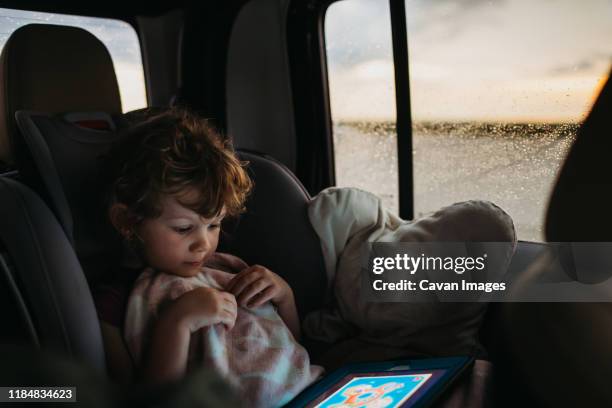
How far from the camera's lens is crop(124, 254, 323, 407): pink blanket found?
964mm

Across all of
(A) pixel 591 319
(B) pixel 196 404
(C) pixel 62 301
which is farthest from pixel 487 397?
(B) pixel 196 404

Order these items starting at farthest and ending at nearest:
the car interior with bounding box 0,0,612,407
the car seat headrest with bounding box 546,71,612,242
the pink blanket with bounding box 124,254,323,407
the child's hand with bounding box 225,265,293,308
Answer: the child's hand with bounding box 225,265,293,308
the pink blanket with bounding box 124,254,323,407
the car interior with bounding box 0,0,612,407
the car seat headrest with bounding box 546,71,612,242

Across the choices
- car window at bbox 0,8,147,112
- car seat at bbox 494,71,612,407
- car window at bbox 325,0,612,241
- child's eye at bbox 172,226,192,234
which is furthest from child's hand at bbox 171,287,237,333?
car window at bbox 0,8,147,112

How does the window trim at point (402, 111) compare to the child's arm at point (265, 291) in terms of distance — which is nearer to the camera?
the child's arm at point (265, 291)

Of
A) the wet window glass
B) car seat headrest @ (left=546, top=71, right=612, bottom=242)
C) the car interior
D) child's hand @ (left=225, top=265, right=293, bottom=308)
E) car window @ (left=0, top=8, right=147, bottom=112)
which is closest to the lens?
car seat headrest @ (left=546, top=71, right=612, bottom=242)

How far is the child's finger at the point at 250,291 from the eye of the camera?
3.48 feet

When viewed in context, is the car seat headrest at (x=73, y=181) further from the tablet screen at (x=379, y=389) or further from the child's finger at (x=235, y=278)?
the tablet screen at (x=379, y=389)

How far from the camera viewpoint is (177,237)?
3.22 feet

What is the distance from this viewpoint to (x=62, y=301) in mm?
896

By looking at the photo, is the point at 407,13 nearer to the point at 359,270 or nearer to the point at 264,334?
the point at 359,270

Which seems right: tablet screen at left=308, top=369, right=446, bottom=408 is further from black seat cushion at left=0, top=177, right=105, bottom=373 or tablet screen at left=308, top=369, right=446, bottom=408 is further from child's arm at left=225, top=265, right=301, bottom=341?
black seat cushion at left=0, top=177, right=105, bottom=373

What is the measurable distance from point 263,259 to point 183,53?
1.24 m

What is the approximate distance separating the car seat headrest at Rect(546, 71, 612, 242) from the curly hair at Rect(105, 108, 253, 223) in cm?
54

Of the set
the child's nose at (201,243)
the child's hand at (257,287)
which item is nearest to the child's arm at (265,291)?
the child's hand at (257,287)
